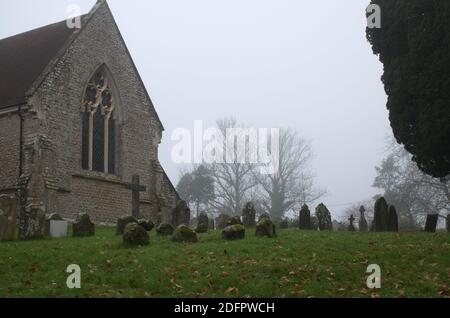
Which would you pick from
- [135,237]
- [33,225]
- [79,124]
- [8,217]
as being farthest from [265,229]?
[79,124]

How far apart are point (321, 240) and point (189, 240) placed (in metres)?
3.19

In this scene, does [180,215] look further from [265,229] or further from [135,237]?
[135,237]

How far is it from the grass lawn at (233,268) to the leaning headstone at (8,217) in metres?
1.17

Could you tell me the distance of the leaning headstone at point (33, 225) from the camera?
593 inches

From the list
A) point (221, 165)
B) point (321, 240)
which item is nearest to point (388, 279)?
point (321, 240)

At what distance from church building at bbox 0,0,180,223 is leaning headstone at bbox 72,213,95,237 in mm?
4777

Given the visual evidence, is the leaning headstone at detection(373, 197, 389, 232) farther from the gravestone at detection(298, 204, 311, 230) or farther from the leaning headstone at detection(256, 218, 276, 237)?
the leaning headstone at detection(256, 218, 276, 237)

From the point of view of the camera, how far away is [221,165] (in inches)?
1850

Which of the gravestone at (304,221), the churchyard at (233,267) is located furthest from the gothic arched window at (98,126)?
the churchyard at (233,267)

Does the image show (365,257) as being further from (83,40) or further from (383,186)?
(383,186)

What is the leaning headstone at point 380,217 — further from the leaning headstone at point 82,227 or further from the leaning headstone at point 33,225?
the leaning headstone at point 33,225

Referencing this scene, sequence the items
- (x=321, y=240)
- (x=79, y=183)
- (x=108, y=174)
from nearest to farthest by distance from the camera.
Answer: (x=321, y=240)
(x=79, y=183)
(x=108, y=174)

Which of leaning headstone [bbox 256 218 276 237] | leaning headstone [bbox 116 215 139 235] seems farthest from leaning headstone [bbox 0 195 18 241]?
leaning headstone [bbox 256 218 276 237]

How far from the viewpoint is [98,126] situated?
24.9 metres
